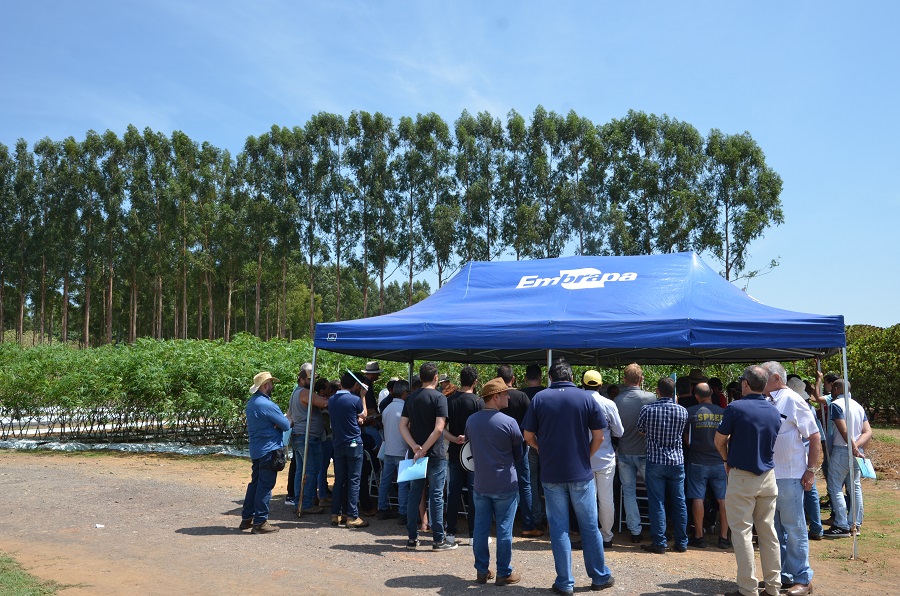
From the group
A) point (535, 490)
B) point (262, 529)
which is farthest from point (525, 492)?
point (262, 529)

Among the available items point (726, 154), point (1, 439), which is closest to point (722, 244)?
point (726, 154)

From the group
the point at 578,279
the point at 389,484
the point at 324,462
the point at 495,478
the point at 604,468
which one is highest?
the point at 578,279

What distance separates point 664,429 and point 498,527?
7.02 ft

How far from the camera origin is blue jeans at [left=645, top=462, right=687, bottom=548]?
6965 millimetres

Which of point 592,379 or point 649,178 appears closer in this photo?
point 592,379

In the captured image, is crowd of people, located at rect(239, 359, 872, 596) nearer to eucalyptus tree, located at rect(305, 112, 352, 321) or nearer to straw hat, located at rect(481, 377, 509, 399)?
straw hat, located at rect(481, 377, 509, 399)

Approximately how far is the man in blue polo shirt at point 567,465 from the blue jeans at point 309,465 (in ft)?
13.3

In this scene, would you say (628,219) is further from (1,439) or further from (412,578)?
(412,578)

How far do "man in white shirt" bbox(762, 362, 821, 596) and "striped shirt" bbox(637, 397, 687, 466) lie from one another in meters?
1.32

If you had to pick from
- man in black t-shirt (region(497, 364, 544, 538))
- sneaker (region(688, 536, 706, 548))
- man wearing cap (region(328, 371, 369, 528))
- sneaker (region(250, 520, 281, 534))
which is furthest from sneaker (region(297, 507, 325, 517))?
sneaker (region(688, 536, 706, 548))

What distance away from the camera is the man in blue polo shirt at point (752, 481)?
17.2 ft

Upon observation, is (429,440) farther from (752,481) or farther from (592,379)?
(752,481)

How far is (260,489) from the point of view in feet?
24.5

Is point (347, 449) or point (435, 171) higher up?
point (435, 171)
